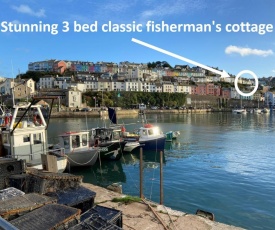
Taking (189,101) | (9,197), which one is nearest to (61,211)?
(9,197)

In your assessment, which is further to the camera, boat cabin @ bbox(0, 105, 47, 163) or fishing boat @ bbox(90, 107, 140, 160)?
fishing boat @ bbox(90, 107, 140, 160)

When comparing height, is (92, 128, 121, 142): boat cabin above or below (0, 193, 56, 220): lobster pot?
below

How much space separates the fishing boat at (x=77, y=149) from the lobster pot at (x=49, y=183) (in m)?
9.14

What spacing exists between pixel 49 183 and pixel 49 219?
240cm

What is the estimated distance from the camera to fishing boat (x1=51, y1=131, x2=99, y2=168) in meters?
16.4

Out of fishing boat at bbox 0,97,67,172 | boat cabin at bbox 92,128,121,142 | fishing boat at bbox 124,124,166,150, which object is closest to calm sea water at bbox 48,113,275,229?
fishing boat at bbox 124,124,166,150

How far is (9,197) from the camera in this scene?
18.4 ft

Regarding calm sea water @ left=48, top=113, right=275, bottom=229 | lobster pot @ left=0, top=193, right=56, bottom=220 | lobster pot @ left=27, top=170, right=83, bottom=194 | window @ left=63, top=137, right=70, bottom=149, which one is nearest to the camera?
lobster pot @ left=0, top=193, right=56, bottom=220

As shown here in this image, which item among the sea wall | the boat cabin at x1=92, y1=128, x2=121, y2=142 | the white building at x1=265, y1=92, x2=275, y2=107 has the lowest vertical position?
the sea wall

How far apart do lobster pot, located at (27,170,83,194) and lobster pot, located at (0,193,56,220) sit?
1.20 m

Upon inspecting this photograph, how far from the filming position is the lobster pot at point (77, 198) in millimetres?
6035

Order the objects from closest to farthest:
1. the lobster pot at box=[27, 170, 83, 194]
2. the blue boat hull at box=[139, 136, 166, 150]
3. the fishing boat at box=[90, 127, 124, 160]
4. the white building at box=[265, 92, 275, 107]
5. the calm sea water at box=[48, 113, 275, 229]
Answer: the lobster pot at box=[27, 170, 83, 194], the calm sea water at box=[48, 113, 275, 229], the fishing boat at box=[90, 127, 124, 160], the blue boat hull at box=[139, 136, 166, 150], the white building at box=[265, 92, 275, 107]

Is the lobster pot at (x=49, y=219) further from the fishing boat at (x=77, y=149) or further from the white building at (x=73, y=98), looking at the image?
the white building at (x=73, y=98)

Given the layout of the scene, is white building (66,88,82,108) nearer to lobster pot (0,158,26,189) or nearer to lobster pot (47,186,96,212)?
lobster pot (0,158,26,189)
